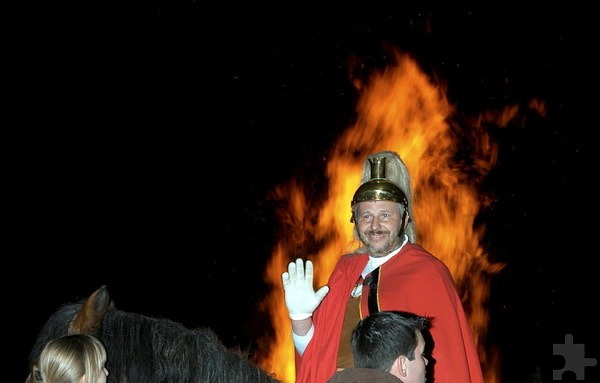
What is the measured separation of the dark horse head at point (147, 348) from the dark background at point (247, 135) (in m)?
9.67

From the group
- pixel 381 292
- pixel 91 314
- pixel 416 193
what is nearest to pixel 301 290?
pixel 381 292

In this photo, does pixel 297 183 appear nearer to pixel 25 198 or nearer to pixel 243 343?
pixel 243 343

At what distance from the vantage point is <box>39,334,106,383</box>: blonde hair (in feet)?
8.41

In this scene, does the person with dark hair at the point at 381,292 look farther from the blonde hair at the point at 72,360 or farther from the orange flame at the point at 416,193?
the orange flame at the point at 416,193

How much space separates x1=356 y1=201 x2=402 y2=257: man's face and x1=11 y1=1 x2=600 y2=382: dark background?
29.6ft

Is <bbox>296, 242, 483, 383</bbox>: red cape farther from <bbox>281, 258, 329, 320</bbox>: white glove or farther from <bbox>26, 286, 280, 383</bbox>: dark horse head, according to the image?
<bbox>26, 286, 280, 383</bbox>: dark horse head

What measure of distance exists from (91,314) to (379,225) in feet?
6.01

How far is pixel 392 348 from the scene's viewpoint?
2.61 metres

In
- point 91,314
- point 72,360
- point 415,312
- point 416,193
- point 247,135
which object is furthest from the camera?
point 247,135

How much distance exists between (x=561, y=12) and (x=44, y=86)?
10.6m

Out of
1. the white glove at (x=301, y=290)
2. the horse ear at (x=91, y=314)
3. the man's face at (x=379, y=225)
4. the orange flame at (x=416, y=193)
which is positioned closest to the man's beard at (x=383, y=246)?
the man's face at (x=379, y=225)

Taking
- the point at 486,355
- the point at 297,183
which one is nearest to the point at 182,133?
the point at 297,183

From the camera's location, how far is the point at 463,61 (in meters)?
14.2
